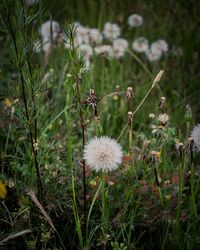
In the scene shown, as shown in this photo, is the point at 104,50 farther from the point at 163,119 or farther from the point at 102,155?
the point at 102,155

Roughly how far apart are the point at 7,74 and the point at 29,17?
173 cm

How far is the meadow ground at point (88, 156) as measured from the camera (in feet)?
5.42

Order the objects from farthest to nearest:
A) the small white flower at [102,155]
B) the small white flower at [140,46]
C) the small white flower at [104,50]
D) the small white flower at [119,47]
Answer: the small white flower at [140,46]
the small white flower at [119,47]
the small white flower at [104,50]
the small white flower at [102,155]

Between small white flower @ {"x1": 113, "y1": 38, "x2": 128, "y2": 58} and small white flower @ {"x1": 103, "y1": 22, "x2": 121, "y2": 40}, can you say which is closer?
small white flower @ {"x1": 113, "y1": 38, "x2": 128, "y2": 58}

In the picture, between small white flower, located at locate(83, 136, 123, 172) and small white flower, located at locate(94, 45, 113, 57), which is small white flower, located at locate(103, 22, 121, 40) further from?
small white flower, located at locate(83, 136, 123, 172)

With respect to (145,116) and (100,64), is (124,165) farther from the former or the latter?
(100,64)

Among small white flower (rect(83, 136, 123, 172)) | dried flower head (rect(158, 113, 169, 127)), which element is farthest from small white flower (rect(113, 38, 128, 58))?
small white flower (rect(83, 136, 123, 172))

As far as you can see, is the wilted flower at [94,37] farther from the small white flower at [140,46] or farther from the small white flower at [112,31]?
the small white flower at [140,46]

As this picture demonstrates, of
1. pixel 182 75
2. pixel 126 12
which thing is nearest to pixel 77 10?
pixel 126 12

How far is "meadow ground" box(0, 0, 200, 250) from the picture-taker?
1652mm

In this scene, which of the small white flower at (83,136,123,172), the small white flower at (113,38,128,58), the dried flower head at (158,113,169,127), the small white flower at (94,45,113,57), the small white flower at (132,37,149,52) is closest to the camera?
the small white flower at (83,136,123,172)

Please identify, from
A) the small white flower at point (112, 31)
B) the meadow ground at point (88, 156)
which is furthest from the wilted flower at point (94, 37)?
the small white flower at point (112, 31)

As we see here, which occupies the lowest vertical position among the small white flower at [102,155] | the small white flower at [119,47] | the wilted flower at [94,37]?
the small white flower at [102,155]

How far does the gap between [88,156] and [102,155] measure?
0.06m
